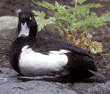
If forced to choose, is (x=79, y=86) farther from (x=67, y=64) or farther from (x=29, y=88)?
(x=29, y=88)

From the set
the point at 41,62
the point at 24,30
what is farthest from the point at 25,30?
the point at 41,62

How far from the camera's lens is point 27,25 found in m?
2.91

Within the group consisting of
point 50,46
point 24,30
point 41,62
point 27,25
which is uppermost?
point 27,25

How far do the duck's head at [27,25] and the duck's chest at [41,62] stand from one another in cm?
57

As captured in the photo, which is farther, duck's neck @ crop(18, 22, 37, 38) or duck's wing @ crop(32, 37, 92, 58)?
duck's neck @ crop(18, 22, 37, 38)

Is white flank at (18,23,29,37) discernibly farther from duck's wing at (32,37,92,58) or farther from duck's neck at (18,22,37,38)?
duck's wing at (32,37,92,58)

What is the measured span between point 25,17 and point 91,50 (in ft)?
7.00

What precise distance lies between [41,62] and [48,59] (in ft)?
0.43

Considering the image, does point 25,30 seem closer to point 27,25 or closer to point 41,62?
point 27,25

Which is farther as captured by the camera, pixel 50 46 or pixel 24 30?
pixel 24 30

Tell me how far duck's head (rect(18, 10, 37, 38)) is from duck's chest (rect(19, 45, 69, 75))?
567mm

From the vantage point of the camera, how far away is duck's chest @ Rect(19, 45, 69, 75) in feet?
8.02

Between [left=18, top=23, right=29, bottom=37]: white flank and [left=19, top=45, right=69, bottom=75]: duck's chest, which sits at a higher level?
[left=18, top=23, right=29, bottom=37]: white flank

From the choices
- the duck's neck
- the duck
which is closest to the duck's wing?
the duck
